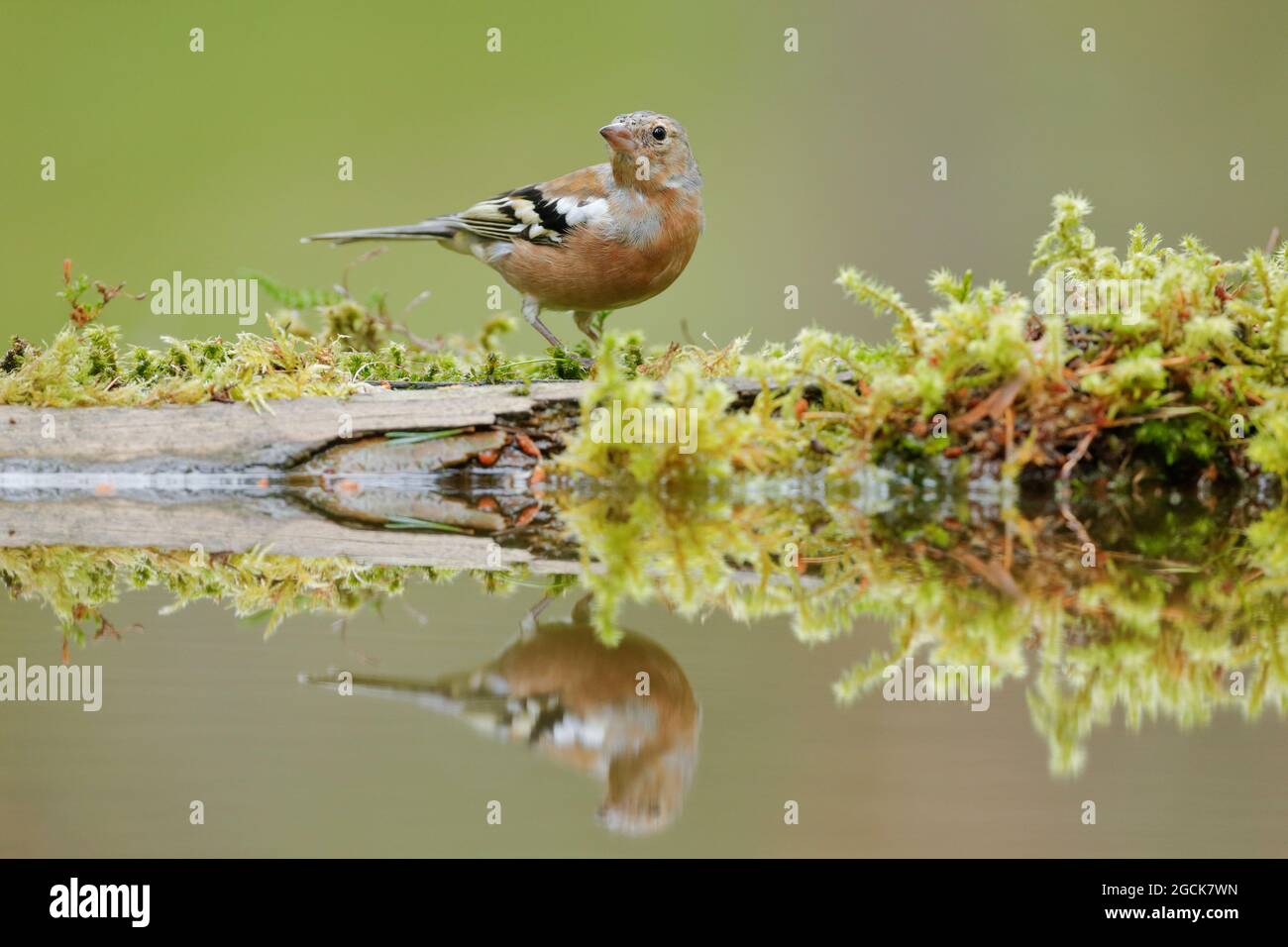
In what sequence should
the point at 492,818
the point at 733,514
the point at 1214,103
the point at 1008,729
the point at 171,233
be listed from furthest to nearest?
1. the point at 1214,103
2. the point at 171,233
3. the point at 733,514
4. the point at 1008,729
5. the point at 492,818

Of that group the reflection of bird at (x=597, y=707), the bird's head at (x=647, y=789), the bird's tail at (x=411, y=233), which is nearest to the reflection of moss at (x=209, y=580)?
the reflection of bird at (x=597, y=707)

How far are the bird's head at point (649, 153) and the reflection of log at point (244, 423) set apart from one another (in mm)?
1566

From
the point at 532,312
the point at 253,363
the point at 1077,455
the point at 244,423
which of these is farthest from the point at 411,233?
the point at 1077,455

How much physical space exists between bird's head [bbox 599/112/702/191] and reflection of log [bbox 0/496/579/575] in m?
2.47

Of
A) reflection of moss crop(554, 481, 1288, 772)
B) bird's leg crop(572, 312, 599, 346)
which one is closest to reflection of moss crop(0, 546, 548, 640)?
reflection of moss crop(554, 481, 1288, 772)

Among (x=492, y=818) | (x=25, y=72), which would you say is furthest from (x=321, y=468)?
(x=25, y=72)

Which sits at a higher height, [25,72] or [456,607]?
[25,72]

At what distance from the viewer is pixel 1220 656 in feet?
7.20

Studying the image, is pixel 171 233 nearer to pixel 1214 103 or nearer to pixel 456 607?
pixel 1214 103

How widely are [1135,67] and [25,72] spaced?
1538 centimetres

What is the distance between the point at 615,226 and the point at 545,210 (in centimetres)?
53

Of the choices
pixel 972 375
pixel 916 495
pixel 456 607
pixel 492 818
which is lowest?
pixel 492 818

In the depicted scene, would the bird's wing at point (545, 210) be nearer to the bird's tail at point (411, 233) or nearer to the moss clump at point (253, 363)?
the bird's tail at point (411, 233)

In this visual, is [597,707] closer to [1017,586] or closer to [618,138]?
[1017,586]
